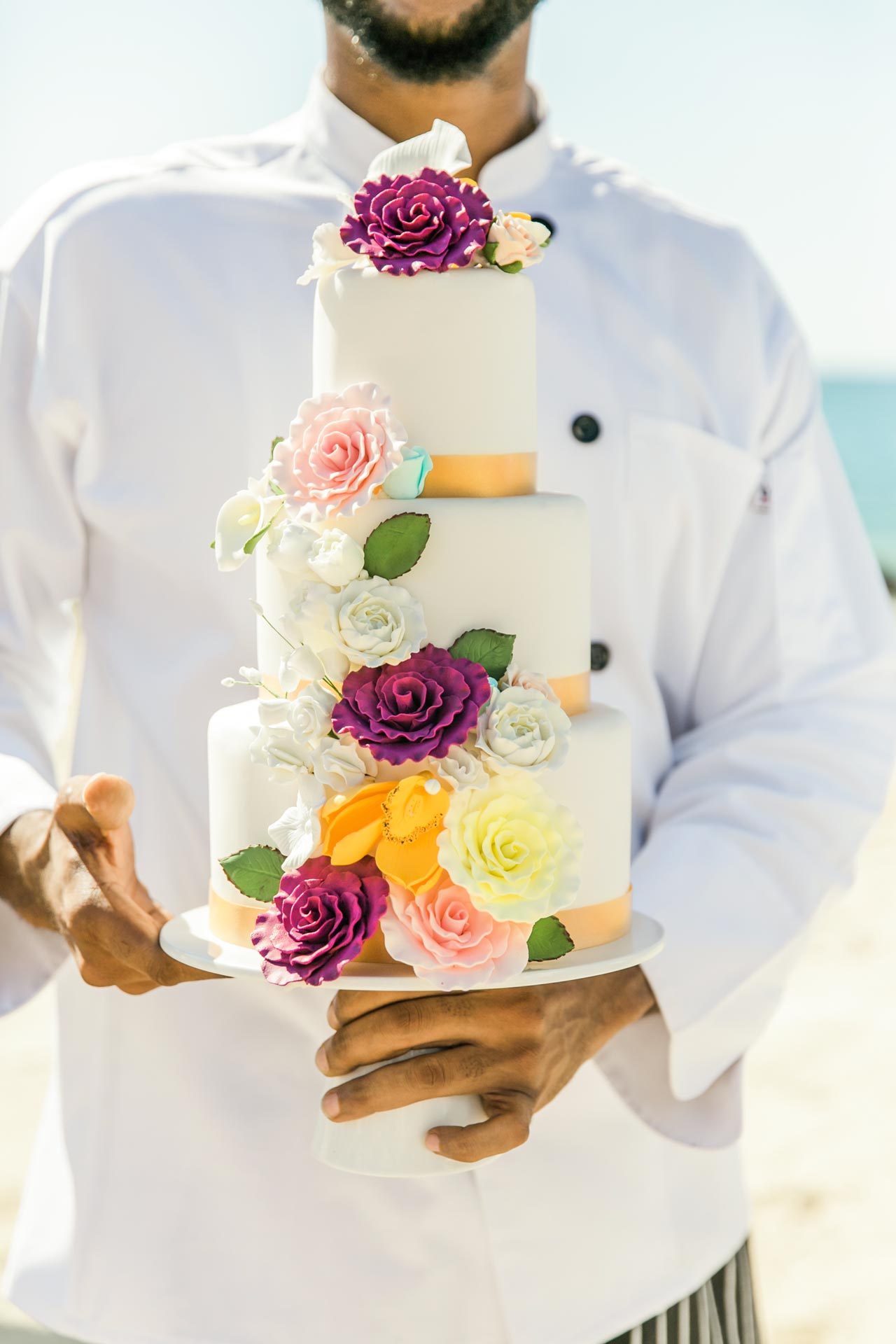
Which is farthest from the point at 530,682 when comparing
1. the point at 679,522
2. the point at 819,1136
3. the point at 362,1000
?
the point at 819,1136

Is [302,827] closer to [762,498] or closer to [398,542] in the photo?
[398,542]

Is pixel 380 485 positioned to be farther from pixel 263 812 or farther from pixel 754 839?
pixel 754 839

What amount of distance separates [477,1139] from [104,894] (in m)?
0.42

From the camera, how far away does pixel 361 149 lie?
176 centimetres

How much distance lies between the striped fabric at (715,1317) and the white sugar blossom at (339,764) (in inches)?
38.6

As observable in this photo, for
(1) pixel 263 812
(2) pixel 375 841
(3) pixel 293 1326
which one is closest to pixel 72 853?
(1) pixel 263 812

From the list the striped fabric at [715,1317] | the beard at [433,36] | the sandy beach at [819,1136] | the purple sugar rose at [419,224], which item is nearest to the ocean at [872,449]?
the sandy beach at [819,1136]

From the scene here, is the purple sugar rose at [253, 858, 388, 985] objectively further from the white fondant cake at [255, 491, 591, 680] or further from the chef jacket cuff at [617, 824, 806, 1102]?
the chef jacket cuff at [617, 824, 806, 1102]

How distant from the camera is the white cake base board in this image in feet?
3.66

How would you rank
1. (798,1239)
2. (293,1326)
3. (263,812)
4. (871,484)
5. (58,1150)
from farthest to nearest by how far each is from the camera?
(871,484) < (798,1239) < (58,1150) < (293,1326) < (263,812)

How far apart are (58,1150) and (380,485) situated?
1066mm

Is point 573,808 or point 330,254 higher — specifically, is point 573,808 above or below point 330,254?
below

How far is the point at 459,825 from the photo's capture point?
1.12m

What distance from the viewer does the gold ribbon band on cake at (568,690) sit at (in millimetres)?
1241
